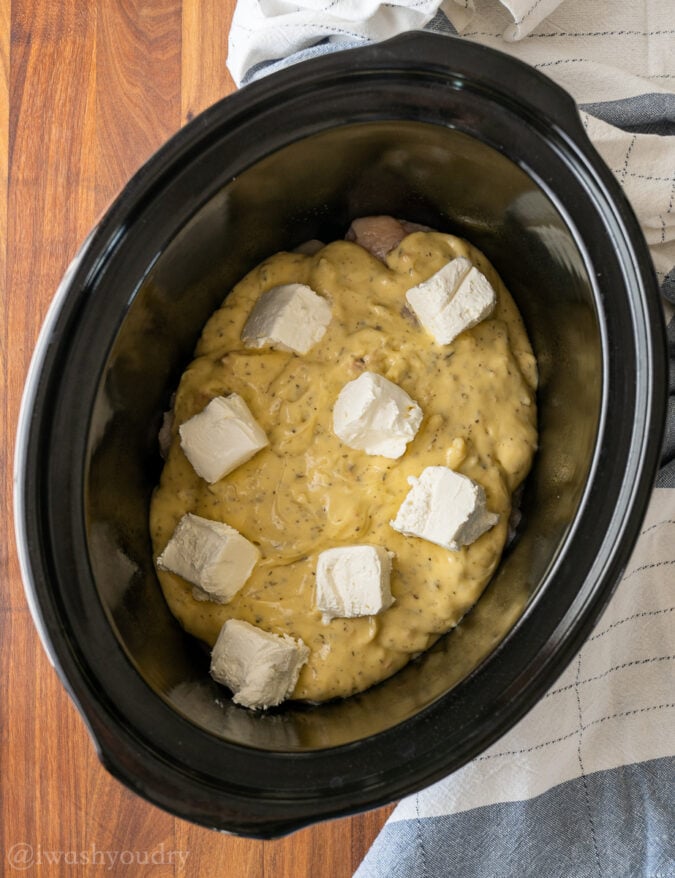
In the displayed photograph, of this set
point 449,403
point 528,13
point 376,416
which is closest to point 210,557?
point 376,416

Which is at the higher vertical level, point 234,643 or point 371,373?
point 371,373

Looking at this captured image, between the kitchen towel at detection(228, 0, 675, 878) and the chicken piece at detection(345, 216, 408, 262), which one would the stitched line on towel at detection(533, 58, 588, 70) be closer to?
the kitchen towel at detection(228, 0, 675, 878)

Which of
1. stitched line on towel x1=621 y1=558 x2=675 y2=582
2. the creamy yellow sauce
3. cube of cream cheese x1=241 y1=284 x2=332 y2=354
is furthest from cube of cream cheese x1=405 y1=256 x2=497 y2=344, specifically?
stitched line on towel x1=621 y1=558 x2=675 y2=582

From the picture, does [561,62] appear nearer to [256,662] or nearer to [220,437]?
[220,437]

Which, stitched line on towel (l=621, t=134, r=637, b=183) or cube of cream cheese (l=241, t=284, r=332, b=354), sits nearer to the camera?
cube of cream cheese (l=241, t=284, r=332, b=354)

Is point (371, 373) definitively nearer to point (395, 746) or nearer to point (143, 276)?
point (143, 276)

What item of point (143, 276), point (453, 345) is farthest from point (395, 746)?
point (143, 276)
